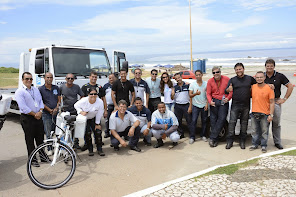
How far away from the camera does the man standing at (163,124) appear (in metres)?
6.30

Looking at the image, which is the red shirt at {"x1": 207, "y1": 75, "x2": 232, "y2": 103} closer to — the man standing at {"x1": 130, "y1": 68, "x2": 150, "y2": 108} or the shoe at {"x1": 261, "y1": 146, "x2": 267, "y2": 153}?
the shoe at {"x1": 261, "y1": 146, "x2": 267, "y2": 153}

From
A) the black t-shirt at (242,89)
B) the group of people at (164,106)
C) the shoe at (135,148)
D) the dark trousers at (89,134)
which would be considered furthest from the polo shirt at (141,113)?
the black t-shirt at (242,89)

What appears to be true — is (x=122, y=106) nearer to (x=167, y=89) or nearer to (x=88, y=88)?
(x=88, y=88)

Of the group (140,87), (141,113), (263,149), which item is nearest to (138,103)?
(141,113)

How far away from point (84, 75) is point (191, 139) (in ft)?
12.1

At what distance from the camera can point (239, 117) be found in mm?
6086

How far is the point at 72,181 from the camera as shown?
4523 millimetres

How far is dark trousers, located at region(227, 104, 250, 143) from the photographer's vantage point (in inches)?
232

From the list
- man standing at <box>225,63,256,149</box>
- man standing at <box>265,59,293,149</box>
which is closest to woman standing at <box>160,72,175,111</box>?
man standing at <box>225,63,256,149</box>

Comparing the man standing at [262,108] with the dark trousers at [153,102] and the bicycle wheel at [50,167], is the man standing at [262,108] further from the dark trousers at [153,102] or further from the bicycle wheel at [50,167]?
the bicycle wheel at [50,167]

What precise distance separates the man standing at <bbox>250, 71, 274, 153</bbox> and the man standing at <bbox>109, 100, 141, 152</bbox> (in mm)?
2510

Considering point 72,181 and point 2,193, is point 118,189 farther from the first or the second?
point 2,193

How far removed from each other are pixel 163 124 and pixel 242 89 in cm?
188

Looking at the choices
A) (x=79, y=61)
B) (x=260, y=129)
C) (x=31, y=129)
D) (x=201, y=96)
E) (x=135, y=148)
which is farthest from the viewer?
(x=79, y=61)
